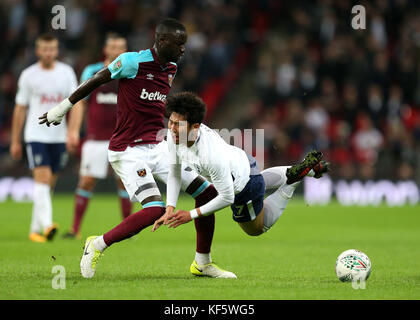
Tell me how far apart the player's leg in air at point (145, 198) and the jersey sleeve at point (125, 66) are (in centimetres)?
65

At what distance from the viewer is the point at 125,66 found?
673 cm

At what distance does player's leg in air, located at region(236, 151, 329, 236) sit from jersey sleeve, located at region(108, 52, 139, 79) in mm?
1395

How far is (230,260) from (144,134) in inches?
72.6

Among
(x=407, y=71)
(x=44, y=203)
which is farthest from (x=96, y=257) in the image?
(x=407, y=71)

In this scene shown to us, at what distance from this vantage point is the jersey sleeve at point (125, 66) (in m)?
6.70

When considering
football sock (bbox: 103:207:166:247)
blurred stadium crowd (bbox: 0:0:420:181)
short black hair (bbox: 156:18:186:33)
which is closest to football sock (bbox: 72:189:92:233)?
football sock (bbox: 103:207:166:247)

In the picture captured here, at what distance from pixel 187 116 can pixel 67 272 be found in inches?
73.1

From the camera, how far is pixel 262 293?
568cm

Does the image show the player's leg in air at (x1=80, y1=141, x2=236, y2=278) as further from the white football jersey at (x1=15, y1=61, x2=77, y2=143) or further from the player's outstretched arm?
the white football jersey at (x1=15, y1=61, x2=77, y2=143)

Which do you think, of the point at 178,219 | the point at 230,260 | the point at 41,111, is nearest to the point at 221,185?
the point at 178,219

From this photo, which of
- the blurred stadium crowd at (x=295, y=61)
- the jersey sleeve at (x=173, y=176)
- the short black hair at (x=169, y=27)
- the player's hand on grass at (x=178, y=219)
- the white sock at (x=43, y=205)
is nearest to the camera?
the player's hand on grass at (x=178, y=219)

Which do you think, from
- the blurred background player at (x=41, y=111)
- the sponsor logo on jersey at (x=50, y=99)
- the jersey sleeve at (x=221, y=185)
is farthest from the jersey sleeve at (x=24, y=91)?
the jersey sleeve at (x=221, y=185)

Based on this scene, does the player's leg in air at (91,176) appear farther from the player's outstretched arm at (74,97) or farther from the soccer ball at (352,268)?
the soccer ball at (352,268)
